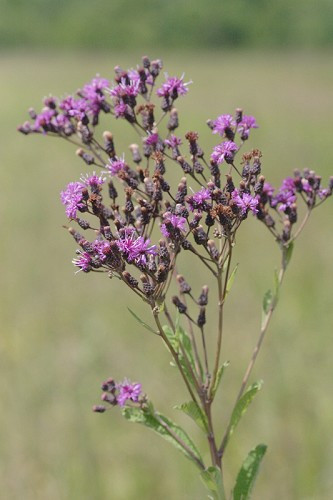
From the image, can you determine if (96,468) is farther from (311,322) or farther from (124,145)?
(124,145)

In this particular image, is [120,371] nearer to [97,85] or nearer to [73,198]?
[97,85]

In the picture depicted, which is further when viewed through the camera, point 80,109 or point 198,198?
point 80,109

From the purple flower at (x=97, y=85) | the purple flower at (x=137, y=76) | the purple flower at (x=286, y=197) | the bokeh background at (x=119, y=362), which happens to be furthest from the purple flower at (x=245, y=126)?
the bokeh background at (x=119, y=362)

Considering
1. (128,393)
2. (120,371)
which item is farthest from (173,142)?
(120,371)

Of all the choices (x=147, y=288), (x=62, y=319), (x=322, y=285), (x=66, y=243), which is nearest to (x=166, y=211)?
(x=147, y=288)

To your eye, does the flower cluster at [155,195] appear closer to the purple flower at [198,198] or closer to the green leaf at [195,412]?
the purple flower at [198,198]

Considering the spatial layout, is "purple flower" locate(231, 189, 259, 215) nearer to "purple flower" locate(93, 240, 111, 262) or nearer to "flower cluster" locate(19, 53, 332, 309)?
"flower cluster" locate(19, 53, 332, 309)
